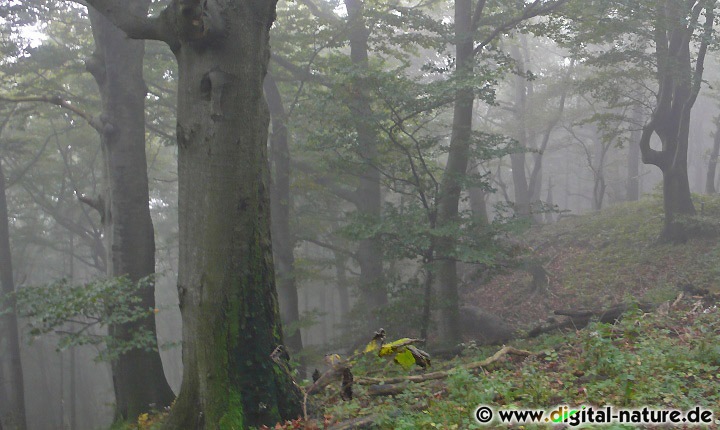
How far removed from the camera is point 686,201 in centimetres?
1661

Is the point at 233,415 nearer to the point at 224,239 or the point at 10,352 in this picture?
the point at 224,239

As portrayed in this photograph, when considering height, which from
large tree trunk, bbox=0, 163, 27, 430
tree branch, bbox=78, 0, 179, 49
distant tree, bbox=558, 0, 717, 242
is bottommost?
large tree trunk, bbox=0, 163, 27, 430

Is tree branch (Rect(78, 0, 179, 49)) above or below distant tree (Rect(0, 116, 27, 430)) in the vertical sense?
above

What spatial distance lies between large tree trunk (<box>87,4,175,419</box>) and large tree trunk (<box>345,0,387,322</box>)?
12.7ft

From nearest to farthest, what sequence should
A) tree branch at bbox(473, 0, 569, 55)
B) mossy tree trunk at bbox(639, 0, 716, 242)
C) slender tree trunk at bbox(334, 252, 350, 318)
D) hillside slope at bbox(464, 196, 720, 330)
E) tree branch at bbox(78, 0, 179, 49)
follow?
tree branch at bbox(78, 0, 179, 49)
tree branch at bbox(473, 0, 569, 55)
hillside slope at bbox(464, 196, 720, 330)
mossy tree trunk at bbox(639, 0, 716, 242)
slender tree trunk at bbox(334, 252, 350, 318)

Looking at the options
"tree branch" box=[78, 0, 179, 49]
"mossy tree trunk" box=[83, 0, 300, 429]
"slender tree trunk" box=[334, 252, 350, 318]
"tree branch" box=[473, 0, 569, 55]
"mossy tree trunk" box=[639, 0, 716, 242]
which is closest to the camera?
"mossy tree trunk" box=[83, 0, 300, 429]

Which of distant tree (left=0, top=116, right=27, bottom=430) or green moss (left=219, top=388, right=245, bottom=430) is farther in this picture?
distant tree (left=0, top=116, right=27, bottom=430)

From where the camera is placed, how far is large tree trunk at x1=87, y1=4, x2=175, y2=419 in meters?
9.63

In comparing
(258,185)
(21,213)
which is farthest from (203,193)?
(21,213)

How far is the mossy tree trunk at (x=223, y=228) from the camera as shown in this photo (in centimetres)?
538

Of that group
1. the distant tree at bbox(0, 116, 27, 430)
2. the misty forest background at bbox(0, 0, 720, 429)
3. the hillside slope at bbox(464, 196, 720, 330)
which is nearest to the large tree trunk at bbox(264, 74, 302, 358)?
the misty forest background at bbox(0, 0, 720, 429)

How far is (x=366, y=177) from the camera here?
12.7 meters

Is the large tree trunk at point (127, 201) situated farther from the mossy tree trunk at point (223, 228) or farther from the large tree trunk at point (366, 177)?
the mossy tree trunk at point (223, 228)

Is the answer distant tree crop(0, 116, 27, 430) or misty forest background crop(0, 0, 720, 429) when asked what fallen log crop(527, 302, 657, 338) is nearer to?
misty forest background crop(0, 0, 720, 429)
